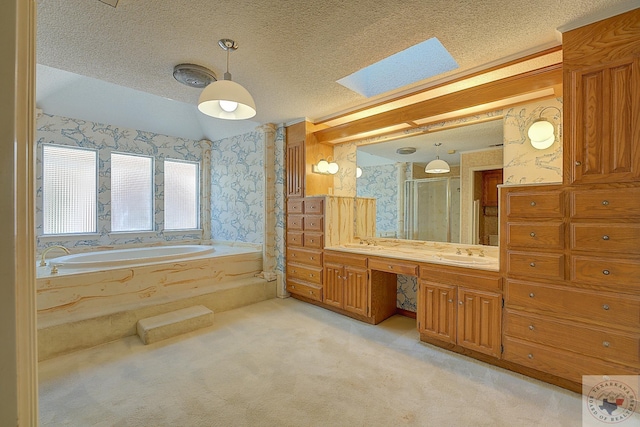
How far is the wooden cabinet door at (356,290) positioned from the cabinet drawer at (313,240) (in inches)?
18.9

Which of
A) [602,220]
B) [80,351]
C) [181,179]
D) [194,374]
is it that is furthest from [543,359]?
[181,179]

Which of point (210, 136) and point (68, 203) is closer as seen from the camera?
point (68, 203)

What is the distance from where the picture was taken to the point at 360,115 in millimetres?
3445

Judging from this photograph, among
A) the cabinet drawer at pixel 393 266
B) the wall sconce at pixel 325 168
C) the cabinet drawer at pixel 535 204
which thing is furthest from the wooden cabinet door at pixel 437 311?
the wall sconce at pixel 325 168

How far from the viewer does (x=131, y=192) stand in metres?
4.55

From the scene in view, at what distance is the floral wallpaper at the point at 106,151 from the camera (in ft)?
12.5

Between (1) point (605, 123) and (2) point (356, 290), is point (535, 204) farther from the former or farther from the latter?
(2) point (356, 290)

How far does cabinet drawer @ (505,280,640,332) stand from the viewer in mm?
1708

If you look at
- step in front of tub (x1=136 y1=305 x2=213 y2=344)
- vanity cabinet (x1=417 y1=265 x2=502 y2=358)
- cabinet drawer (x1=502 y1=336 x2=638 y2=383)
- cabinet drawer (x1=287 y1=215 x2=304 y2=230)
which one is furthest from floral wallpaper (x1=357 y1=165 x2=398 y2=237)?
step in front of tub (x1=136 y1=305 x2=213 y2=344)

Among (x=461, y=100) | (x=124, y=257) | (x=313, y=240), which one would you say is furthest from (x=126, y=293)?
(x=461, y=100)

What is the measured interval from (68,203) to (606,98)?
583cm

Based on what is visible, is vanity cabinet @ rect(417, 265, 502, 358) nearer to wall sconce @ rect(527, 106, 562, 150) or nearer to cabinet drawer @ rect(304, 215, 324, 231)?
wall sconce @ rect(527, 106, 562, 150)

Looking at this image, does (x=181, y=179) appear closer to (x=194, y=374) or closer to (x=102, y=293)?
(x=102, y=293)

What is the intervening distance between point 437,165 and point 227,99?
2.34 metres
